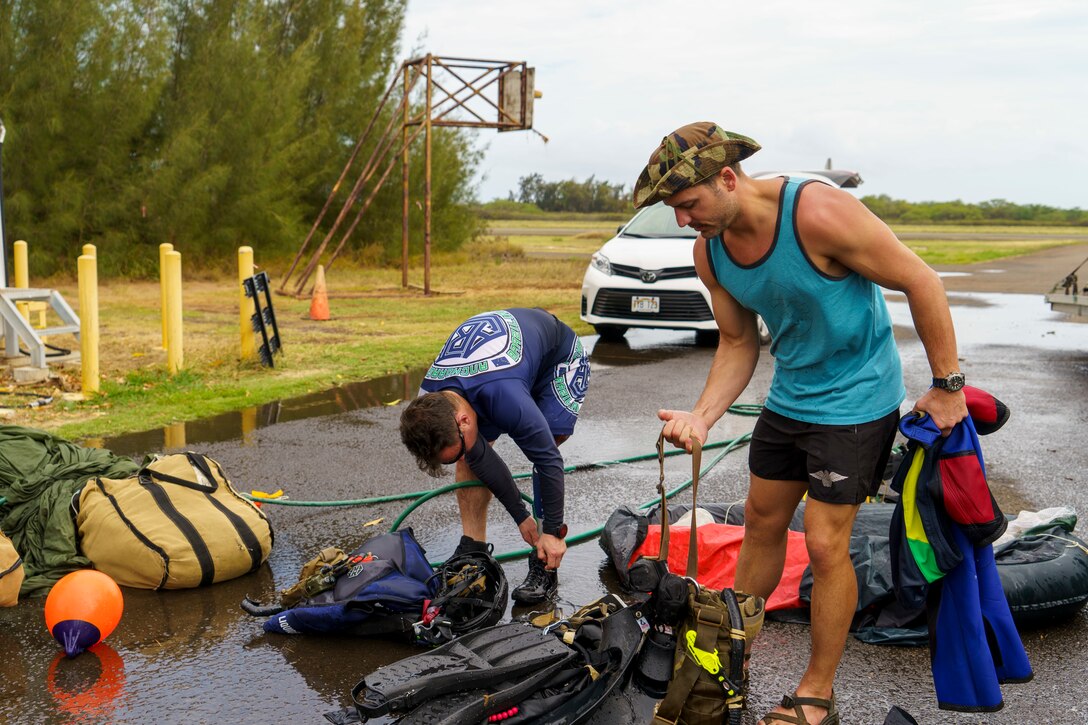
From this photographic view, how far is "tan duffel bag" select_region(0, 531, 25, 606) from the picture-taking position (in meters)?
4.07

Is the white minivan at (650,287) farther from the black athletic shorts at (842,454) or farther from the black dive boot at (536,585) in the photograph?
the black athletic shorts at (842,454)

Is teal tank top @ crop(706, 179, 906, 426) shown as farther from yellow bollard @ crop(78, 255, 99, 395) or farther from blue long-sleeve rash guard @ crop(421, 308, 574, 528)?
yellow bollard @ crop(78, 255, 99, 395)

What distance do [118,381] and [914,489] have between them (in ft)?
25.3

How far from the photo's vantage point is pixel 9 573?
4086 mm

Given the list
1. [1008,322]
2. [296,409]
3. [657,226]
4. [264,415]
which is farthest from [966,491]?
[1008,322]

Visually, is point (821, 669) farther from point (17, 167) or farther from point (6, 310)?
point (17, 167)

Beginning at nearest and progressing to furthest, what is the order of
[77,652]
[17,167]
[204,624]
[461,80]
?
[77,652], [204,624], [17,167], [461,80]

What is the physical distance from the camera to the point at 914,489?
312 cm

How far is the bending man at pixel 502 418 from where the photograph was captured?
3717 millimetres

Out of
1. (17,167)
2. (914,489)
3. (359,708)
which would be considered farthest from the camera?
(17,167)

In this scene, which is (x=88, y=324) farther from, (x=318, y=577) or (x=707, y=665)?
(x=707, y=665)

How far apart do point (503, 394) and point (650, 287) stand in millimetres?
7784

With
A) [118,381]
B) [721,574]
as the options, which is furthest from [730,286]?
[118,381]

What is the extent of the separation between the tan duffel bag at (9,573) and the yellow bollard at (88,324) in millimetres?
4514
